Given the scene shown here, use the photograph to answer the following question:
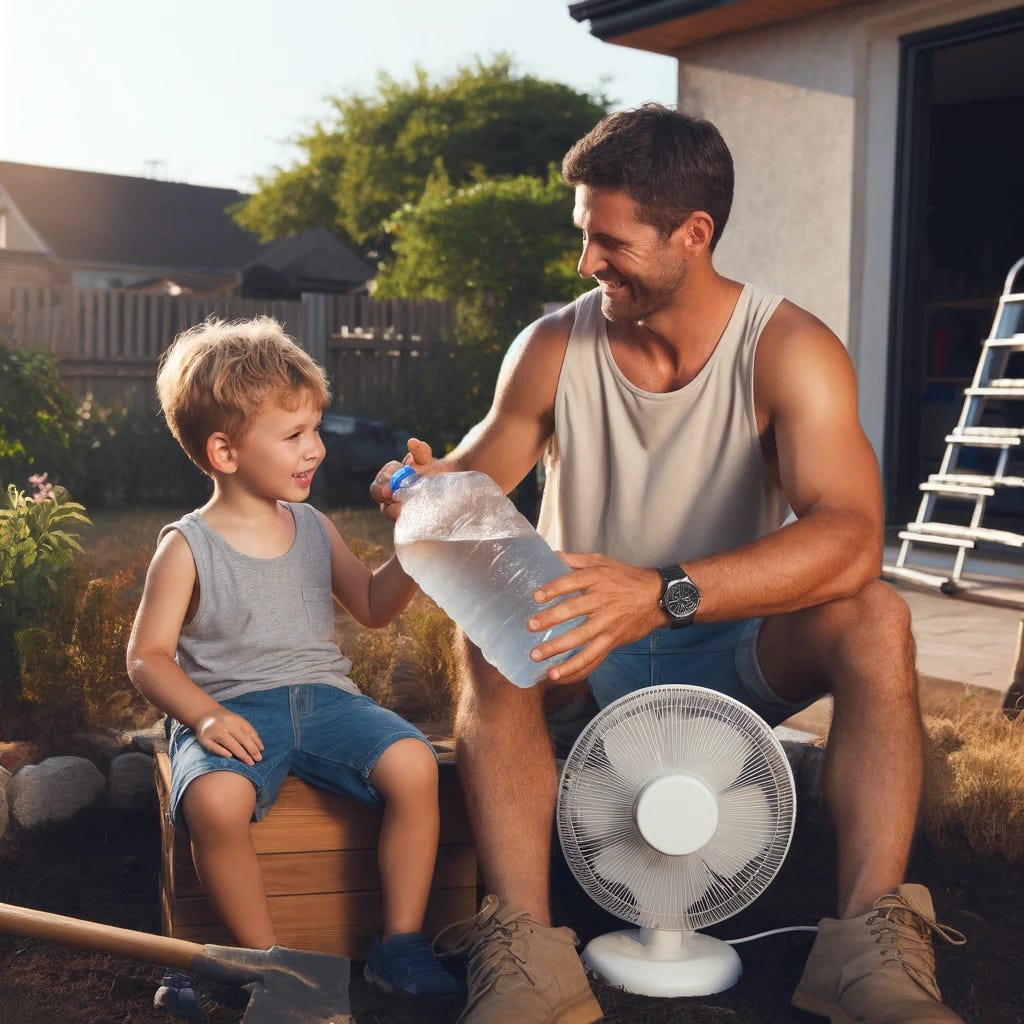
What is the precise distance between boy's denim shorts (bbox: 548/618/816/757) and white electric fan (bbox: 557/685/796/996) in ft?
1.25

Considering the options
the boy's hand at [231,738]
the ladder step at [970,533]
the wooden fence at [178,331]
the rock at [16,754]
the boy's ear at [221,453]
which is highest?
the wooden fence at [178,331]

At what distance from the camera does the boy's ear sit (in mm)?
2793

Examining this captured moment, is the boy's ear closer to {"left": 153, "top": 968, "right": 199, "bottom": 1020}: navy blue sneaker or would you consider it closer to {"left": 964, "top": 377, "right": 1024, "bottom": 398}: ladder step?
{"left": 153, "top": 968, "right": 199, "bottom": 1020}: navy blue sneaker

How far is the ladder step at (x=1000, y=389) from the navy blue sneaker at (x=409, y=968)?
16.7 feet

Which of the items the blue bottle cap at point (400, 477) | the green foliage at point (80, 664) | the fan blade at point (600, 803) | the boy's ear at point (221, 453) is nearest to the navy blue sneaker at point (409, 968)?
the fan blade at point (600, 803)

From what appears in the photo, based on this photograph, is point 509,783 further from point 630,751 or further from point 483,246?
point 483,246

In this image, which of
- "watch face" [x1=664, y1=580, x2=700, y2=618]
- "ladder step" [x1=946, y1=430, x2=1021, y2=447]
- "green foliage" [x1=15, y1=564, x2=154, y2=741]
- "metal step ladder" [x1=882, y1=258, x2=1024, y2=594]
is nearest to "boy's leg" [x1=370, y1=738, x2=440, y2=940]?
"watch face" [x1=664, y1=580, x2=700, y2=618]

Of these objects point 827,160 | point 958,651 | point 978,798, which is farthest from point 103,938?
point 827,160

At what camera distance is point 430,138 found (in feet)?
144

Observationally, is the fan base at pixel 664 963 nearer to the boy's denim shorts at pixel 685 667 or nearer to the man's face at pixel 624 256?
the boy's denim shorts at pixel 685 667

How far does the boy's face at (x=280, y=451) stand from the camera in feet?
9.11

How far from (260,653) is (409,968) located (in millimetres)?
714

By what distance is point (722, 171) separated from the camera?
9.46ft

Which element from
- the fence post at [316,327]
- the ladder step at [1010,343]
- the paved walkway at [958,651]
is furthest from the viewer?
the fence post at [316,327]
